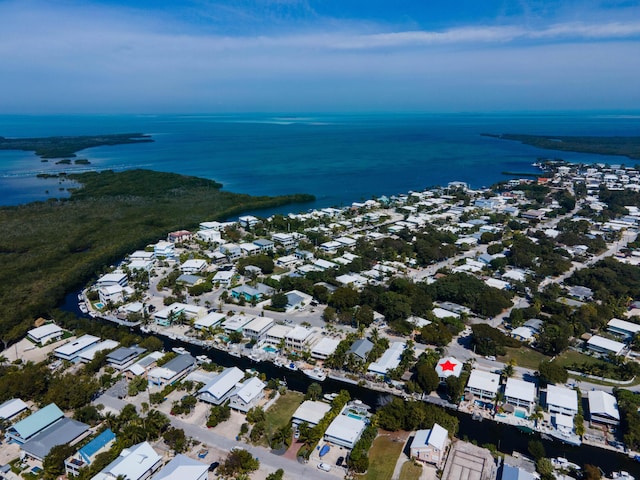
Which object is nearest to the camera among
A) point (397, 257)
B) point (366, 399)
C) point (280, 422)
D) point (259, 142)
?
point (280, 422)

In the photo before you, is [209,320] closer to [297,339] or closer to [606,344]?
[297,339]

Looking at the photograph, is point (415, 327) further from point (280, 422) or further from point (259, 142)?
point (259, 142)

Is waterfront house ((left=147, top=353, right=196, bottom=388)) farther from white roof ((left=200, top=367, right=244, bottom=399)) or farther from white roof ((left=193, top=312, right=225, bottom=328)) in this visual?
white roof ((left=193, top=312, right=225, bottom=328))

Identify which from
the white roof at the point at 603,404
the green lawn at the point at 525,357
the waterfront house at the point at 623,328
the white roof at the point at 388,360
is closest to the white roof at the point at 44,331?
the white roof at the point at 388,360

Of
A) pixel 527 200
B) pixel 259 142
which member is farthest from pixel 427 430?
pixel 259 142

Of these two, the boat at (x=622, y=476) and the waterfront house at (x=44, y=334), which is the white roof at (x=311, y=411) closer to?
the boat at (x=622, y=476)
